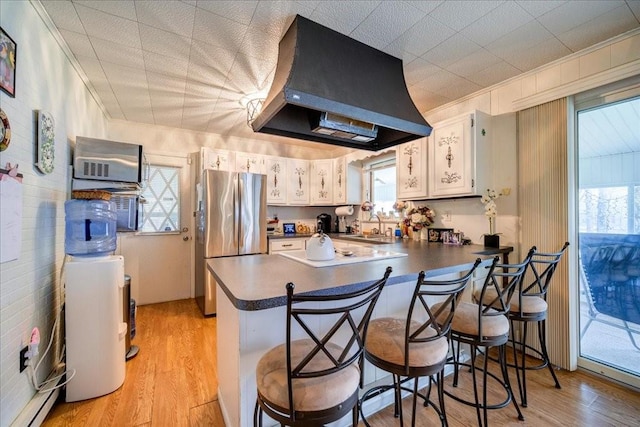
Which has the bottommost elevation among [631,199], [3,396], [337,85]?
[3,396]

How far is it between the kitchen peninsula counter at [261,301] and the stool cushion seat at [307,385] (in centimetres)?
20

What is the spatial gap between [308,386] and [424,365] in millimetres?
563

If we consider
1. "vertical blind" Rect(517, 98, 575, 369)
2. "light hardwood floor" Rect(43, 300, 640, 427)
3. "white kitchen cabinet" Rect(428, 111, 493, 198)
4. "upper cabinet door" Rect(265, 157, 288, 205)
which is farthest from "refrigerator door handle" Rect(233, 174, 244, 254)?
"vertical blind" Rect(517, 98, 575, 369)

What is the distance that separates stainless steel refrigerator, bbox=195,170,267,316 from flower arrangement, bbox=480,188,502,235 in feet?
8.48

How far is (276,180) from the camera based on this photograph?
13.6 feet

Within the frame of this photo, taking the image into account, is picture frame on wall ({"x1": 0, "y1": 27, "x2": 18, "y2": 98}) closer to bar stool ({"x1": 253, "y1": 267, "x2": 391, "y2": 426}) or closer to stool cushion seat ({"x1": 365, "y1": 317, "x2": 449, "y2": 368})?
bar stool ({"x1": 253, "y1": 267, "x2": 391, "y2": 426})

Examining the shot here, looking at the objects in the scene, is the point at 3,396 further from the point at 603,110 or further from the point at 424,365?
the point at 603,110

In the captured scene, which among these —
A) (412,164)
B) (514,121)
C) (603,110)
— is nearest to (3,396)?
(412,164)

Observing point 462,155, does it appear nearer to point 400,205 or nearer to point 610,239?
point 400,205

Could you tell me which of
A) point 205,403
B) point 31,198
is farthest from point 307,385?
point 31,198

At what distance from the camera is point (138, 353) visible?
240 centimetres

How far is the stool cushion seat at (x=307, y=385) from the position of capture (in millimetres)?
929

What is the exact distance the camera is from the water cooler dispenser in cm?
179

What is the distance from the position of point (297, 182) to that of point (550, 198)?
312cm
